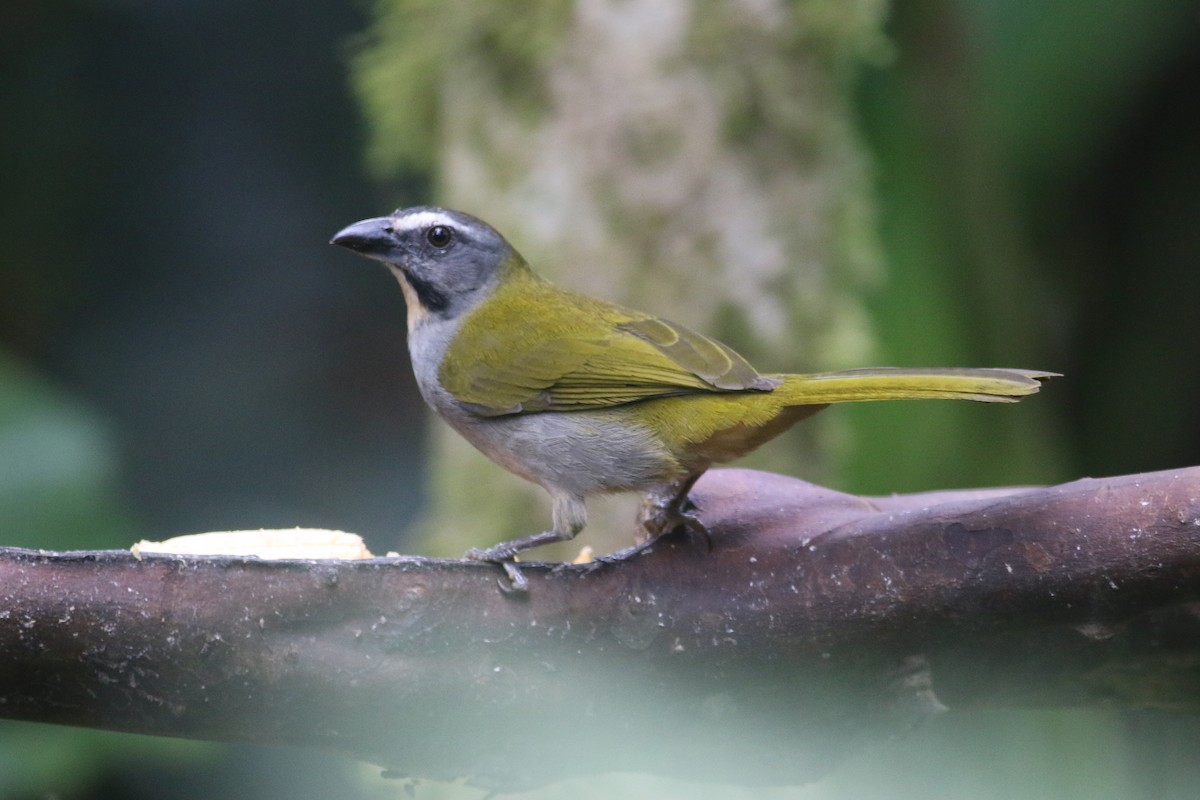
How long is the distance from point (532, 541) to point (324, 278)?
4.80m

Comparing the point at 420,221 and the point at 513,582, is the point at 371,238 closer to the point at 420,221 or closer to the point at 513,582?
the point at 420,221

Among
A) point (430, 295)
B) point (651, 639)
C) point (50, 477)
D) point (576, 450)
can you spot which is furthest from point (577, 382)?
point (50, 477)

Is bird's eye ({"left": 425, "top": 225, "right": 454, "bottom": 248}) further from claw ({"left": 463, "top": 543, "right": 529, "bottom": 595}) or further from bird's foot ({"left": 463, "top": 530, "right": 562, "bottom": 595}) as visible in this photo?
claw ({"left": 463, "top": 543, "right": 529, "bottom": 595})

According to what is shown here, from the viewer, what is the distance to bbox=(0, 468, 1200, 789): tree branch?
2.08 meters

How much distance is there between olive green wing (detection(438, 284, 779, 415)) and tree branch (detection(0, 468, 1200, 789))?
2.25ft

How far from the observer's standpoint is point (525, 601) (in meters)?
2.34

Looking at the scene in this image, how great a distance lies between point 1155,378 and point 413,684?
494cm

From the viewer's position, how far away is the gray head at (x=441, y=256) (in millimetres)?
3691

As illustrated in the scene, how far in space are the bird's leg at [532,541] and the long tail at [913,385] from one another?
65 cm

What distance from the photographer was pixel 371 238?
3631 mm

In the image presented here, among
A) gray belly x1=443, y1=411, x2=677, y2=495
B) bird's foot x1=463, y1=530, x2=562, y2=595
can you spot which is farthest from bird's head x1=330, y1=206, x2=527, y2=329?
bird's foot x1=463, y1=530, x2=562, y2=595

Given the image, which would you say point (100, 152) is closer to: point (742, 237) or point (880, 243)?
point (742, 237)

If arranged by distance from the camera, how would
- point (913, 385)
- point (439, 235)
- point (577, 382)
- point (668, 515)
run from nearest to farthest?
point (913, 385), point (668, 515), point (577, 382), point (439, 235)

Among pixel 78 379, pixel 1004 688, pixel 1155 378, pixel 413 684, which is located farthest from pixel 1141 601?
pixel 78 379
